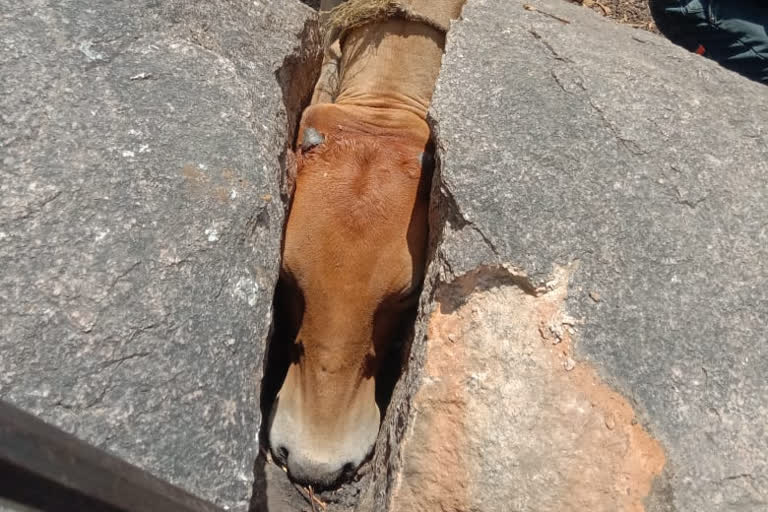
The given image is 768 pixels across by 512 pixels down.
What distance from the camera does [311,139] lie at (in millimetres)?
3475

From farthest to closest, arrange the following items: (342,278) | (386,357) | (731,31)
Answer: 1. (731,31)
2. (386,357)
3. (342,278)

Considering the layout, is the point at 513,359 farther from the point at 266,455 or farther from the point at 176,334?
the point at 266,455

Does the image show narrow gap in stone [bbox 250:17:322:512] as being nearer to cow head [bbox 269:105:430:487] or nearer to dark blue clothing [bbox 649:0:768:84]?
cow head [bbox 269:105:430:487]

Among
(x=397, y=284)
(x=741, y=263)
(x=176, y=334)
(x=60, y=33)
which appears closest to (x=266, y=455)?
(x=397, y=284)

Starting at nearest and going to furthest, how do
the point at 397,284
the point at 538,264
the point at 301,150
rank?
1. the point at 538,264
2. the point at 397,284
3. the point at 301,150

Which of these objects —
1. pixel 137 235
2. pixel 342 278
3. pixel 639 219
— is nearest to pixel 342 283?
pixel 342 278

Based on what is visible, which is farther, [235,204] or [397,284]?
[397,284]

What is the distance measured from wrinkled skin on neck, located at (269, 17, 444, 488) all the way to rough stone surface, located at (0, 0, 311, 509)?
44 cm

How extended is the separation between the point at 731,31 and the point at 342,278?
11.8 ft

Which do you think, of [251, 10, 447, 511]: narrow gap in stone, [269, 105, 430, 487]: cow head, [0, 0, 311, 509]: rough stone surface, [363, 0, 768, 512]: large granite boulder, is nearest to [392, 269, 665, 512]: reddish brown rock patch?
[363, 0, 768, 512]: large granite boulder

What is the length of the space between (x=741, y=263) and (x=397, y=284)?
1.41 metres

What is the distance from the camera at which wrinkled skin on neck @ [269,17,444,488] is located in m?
3.21

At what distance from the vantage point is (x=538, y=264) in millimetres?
2660

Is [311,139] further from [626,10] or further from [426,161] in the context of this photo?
[626,10]
